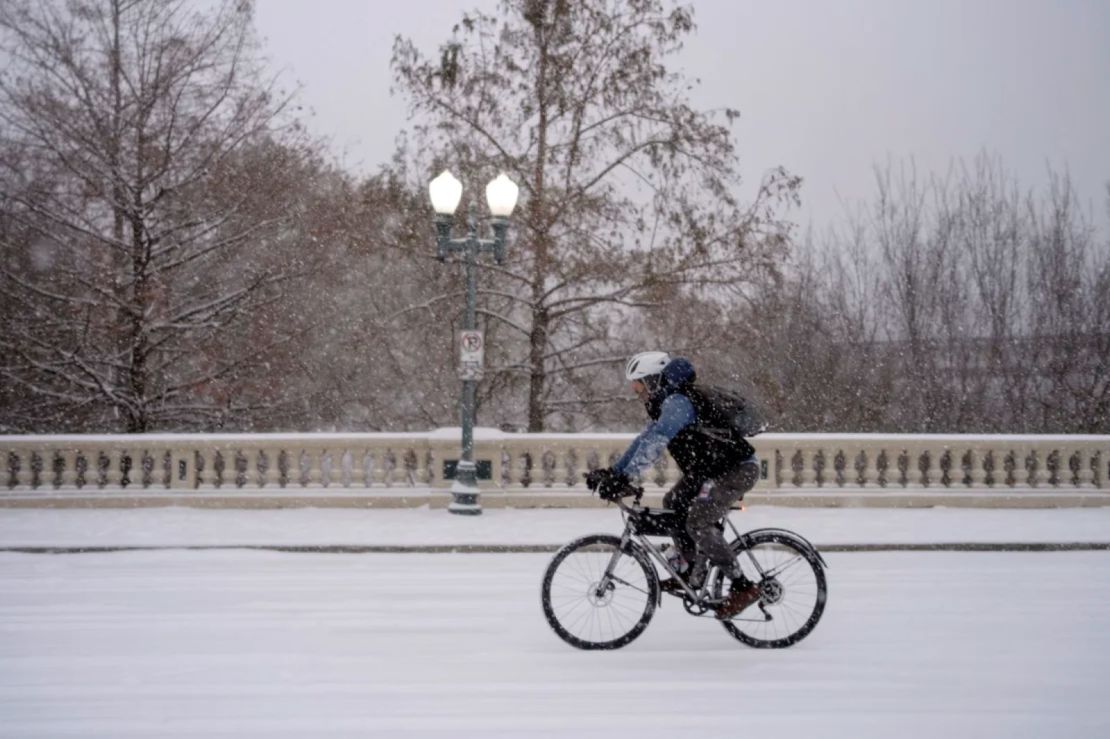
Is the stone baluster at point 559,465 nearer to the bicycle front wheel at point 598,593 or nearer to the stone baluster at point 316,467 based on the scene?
the stone baluster at point 316,467

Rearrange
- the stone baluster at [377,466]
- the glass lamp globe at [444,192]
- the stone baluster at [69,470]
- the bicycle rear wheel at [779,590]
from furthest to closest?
the stone baluster at [377,466] → the stone baluster at [69,470] → the glass lamp globe at [444,192] → the bicycle rear wheel at [779,590]

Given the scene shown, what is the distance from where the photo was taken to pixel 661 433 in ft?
19.2

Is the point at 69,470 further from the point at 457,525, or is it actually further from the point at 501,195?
the point at 501,195

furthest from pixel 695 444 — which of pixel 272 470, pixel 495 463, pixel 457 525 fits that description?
A: pixel 272 470

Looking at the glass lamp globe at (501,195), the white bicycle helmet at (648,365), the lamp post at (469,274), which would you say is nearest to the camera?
the white bicycle helmet at (648,365)

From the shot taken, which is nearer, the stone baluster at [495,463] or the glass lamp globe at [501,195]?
the glass lamp globe at [501,195]

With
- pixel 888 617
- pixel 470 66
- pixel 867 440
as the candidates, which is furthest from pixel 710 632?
pixel 470 66

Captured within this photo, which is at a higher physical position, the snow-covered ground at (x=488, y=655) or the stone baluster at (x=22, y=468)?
the stone baluster at (x=22, y=468)

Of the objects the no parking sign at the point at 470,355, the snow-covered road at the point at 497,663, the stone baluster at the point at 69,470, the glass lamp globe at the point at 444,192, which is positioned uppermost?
the glass lamp globe at the point at 444,192

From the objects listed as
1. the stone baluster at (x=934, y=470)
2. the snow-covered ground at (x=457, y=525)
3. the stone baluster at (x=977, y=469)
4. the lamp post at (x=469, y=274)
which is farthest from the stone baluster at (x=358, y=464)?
the stone baluster at (x=977, y=469)

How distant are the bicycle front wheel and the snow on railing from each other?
7086mm

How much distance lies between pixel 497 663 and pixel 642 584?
1021 mm

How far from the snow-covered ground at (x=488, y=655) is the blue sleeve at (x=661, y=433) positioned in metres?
1.18

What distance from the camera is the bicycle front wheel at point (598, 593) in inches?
241
